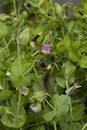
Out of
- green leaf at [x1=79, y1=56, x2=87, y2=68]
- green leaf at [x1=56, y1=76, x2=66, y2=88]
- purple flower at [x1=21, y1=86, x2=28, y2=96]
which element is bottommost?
green leaf at [x1=56, y1=76, x2=66, y2=88]

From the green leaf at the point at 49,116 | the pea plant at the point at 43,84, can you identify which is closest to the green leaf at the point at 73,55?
the pea plant at the point at 43,84

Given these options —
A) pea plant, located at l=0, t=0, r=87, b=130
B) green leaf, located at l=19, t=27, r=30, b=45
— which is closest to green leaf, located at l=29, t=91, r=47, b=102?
pea plant, located at l=0, t=0, r=87, b=130

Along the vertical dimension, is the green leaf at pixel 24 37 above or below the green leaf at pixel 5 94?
above

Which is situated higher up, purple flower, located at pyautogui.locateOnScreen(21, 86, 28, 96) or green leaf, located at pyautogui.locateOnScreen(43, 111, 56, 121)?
purple flower, located at pyautogui.locateOnScreen(21, 86, 28, 96)

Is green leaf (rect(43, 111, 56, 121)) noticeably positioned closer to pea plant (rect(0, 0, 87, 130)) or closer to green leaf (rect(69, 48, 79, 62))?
pea plant (rect(0, 0, 87, 130))

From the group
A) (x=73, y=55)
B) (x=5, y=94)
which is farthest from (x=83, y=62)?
(x=5, y=94)

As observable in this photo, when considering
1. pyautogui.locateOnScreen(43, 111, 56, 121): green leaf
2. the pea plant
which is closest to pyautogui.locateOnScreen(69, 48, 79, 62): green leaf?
the pea plant


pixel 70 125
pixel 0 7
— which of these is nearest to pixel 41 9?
pixel 70 125

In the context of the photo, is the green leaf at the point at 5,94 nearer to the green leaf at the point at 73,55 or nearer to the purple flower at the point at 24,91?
the purple flower at the point at 24,91

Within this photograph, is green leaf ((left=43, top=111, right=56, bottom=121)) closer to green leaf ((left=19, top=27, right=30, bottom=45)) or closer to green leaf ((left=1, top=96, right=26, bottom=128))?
green leaf ((left=1, top=96, right=26, bottom=128))

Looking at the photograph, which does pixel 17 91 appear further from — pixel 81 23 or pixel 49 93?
Result: pixel 81 23

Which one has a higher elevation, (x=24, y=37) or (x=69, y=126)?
(x=24, y=37)

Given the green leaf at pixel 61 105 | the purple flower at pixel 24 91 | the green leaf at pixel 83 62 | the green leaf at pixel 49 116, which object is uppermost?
the green leaf at pixel 83 62

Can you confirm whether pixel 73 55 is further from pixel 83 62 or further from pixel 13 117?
pixel 13 117
